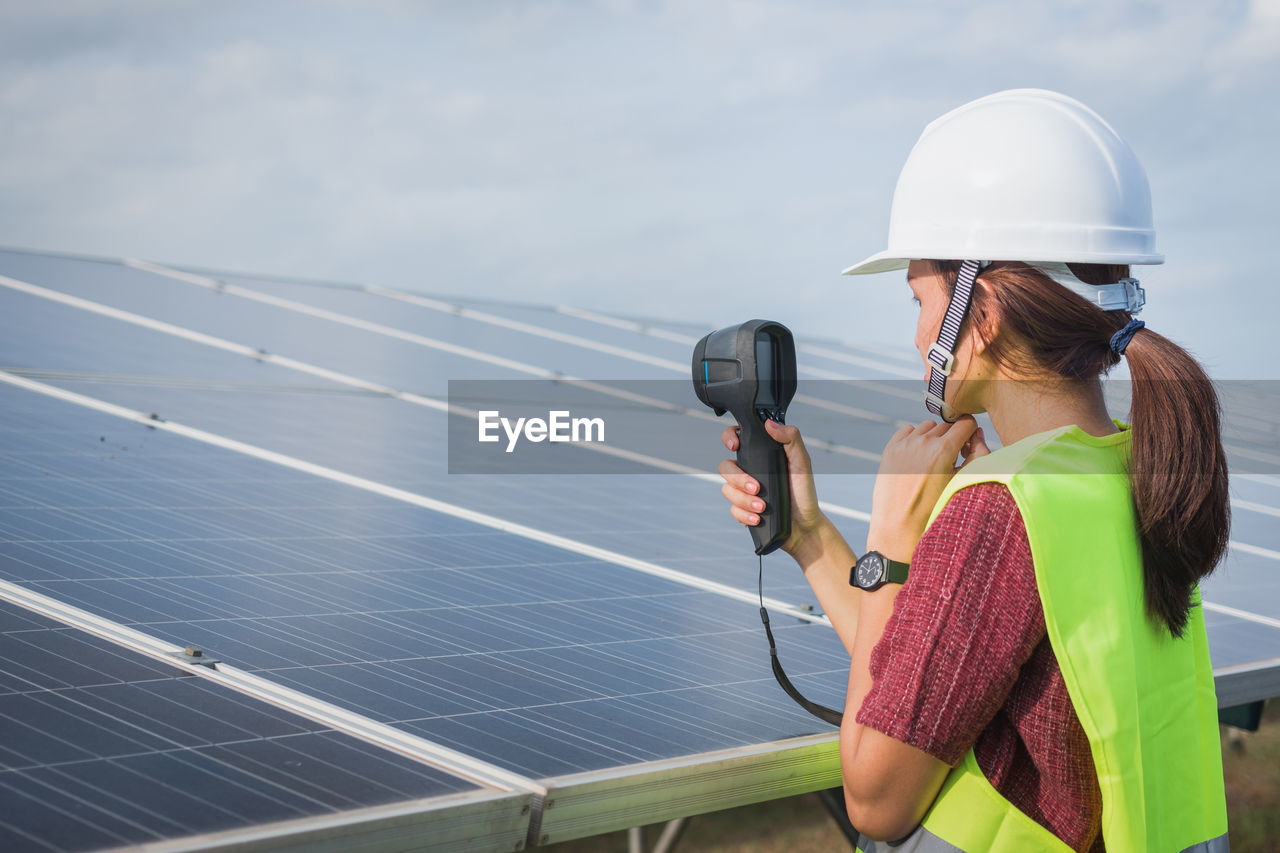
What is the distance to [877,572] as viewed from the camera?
6.67 feet

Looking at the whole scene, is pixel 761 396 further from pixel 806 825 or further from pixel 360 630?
pixel 806 825

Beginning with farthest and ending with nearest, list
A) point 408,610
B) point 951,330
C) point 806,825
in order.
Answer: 1. point 806,825
2. point 408,610
3. point 951,330

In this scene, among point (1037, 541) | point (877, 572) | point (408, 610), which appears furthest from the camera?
point (408, 610)

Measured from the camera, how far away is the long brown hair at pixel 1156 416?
194 centimetres

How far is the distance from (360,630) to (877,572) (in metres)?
1.56

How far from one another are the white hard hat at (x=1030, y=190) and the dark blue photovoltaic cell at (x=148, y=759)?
134 cm

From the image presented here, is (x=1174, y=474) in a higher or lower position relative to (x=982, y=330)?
lower

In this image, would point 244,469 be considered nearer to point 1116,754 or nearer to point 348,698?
point 348,698

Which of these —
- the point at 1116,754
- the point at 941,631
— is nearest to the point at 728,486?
the point at 941,631

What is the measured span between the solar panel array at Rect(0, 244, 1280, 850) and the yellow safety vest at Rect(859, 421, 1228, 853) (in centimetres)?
64

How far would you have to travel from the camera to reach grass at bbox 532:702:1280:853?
8.78 m

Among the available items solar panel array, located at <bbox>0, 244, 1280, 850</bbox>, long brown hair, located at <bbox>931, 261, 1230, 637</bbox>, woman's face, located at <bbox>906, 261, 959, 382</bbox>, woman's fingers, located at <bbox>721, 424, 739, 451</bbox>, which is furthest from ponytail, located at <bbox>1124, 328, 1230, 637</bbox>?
solar panel array, located at <bbox>0, 244, 1280, 850</bbox>

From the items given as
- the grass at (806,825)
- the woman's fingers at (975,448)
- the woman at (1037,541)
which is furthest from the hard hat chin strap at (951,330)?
the grass at (806,825)

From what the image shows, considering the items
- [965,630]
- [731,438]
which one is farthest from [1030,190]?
[965,630]
